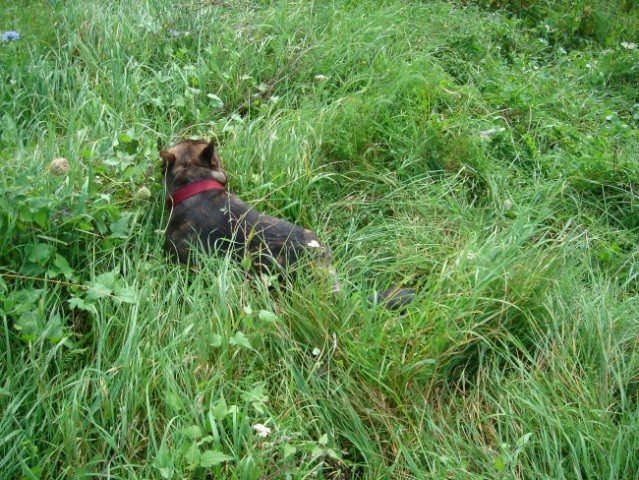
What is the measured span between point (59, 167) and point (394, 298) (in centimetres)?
176

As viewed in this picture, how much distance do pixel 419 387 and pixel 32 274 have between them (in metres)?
1.73

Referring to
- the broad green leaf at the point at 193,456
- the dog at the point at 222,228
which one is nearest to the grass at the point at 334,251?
the broad green leaf at the point at 193,456

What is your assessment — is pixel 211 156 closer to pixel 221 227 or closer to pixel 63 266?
pixel 221 227

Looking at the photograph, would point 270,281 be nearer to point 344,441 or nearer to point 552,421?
point 344,441

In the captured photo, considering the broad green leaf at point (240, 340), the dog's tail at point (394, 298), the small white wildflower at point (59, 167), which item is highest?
the small white wildflower at point (59, 167)

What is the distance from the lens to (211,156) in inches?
154

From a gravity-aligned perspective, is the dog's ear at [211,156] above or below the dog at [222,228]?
above

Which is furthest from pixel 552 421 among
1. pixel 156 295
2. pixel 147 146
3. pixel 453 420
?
pixel 147 146

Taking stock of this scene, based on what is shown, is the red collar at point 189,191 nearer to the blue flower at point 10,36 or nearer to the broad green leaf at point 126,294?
the broad green leaf at point 126,294

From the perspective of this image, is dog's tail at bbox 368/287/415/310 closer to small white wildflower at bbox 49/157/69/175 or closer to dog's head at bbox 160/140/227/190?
dog's head at bbox 160/140/227/190

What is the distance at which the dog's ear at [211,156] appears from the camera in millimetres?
3848

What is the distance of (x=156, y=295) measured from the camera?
3.25 m

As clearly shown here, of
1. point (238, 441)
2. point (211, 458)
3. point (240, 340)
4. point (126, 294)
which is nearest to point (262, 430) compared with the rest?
point (238, 441)

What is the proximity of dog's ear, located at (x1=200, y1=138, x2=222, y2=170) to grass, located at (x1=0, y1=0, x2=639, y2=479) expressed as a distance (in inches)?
8.3
